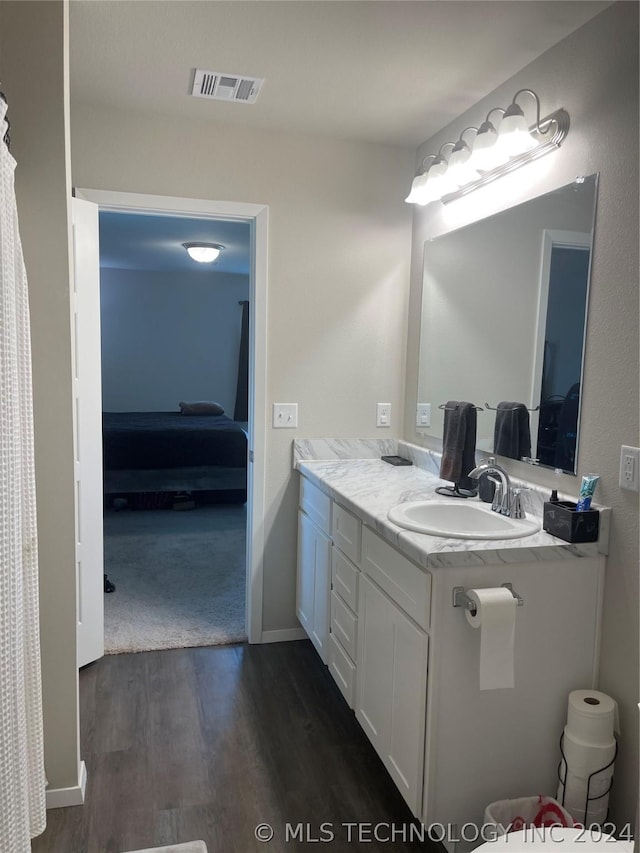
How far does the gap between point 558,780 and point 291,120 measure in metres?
2.56

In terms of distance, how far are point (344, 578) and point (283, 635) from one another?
88 centimetres

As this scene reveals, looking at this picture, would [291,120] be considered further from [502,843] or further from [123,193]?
[502,843]

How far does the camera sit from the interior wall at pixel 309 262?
8.98 feet

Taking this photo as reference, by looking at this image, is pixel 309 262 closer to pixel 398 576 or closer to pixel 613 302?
pixel 613 302

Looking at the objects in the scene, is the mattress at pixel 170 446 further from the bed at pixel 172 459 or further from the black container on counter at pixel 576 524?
the black container on counter at pixel 576 524

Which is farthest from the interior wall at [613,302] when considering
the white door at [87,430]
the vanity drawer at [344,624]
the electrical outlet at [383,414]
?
the white door at [87,430]

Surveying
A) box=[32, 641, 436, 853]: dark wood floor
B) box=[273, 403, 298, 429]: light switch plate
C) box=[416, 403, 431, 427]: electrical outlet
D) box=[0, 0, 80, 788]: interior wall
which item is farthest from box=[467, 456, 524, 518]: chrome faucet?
box=[0, 0, 80, 788]: interior wall

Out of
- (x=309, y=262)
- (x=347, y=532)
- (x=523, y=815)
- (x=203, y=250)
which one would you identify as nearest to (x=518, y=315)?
(x=347, y=532)

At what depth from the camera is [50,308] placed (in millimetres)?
1801

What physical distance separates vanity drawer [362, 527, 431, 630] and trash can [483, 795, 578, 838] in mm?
517

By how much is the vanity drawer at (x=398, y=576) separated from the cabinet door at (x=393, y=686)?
4 centimetres

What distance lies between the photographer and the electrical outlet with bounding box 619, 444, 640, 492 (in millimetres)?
1680

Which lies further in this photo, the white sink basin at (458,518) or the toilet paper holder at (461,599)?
the white sink basin at (458,518)

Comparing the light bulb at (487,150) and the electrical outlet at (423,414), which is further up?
the light bulb at (487,150)
